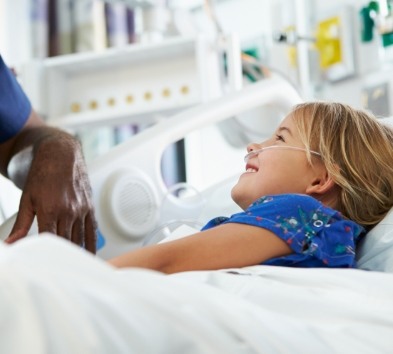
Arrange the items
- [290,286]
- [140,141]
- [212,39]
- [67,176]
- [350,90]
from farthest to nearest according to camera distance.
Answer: [350,90], [212,39], [140,141], [67,176], [290,286]

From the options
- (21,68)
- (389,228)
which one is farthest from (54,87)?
(389,228)

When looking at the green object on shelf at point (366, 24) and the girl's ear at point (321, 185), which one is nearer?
the girl's ear at point (321, 185)

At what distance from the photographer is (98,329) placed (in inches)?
23.7

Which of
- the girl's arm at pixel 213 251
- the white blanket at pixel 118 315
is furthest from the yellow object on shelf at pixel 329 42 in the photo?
the white blanket at pixel 118 315

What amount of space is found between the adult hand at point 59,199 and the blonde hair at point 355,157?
471 mm

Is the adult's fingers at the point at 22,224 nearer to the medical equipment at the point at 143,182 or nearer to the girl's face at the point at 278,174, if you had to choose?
the medical equipment at the point at 143,182

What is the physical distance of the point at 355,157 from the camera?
4.45 ft

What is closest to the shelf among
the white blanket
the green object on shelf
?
the green object on shelf

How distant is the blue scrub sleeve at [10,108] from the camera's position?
6.42 ft

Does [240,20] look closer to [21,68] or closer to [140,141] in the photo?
[21,68]

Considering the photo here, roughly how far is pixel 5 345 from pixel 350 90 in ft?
9.37

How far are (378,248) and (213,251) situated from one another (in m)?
0.33

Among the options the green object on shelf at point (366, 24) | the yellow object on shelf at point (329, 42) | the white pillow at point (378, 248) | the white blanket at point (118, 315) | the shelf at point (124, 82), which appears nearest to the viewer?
the white blanket at point (118, 315)

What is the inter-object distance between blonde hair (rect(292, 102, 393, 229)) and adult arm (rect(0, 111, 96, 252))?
0.47 metres
